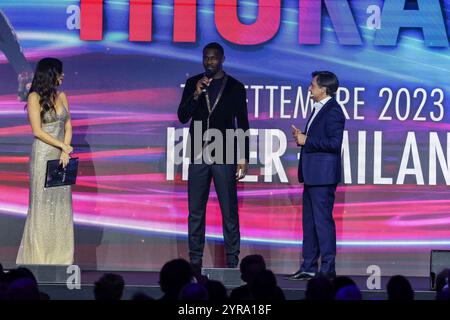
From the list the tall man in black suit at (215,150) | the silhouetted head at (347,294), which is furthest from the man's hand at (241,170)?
the silhouetted head at (347,294)

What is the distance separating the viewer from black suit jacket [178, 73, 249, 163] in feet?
27.3

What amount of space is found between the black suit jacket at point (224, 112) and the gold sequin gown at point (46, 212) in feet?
3.08

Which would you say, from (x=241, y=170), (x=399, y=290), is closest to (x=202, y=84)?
(x=241, y=170)

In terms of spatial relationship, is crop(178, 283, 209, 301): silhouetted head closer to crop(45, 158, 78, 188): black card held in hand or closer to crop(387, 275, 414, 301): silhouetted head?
crop(387, 275, 414, 301): silhouetted head

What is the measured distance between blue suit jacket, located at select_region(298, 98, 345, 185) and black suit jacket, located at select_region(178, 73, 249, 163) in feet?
1.64

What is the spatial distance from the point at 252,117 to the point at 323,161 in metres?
1.09

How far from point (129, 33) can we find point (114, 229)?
63.5 inches

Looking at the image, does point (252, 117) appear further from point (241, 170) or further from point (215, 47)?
point (215, 47)

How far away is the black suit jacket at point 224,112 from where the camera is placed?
8312mm

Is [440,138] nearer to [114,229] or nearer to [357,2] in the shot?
[357,2]

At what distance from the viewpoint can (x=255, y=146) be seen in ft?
29.7

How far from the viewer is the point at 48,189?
8133 mm

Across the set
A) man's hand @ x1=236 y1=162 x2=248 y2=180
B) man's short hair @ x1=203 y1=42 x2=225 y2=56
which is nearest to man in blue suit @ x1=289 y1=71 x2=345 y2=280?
man's hand @ x1=236 y1=162 x2=248 y2=180

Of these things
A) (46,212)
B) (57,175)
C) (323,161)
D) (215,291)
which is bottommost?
(215,291)
